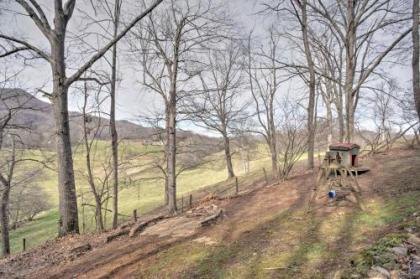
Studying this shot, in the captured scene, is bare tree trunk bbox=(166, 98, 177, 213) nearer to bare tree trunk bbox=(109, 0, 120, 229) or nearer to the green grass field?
bare tree trunk bbox=(109, 0, 120, 229)

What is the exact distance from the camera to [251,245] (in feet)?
18.5

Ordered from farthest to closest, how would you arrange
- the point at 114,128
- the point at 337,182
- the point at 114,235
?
1. the point at 114,128
2. the point at 337,182
3. the point at 114,235

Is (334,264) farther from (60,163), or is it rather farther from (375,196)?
(60,163)

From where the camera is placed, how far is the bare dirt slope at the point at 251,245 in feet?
15.3

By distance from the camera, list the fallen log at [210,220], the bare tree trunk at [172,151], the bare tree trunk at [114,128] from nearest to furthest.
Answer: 1. the fallen log at [210,220]
2. the bare tree trunk at [172,151]
3. the bare tree trunk at [114,128]

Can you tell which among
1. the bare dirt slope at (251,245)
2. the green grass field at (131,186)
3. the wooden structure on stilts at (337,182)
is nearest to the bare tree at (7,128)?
the green grass field at (131,186)

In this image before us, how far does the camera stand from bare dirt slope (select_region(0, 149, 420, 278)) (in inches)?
183

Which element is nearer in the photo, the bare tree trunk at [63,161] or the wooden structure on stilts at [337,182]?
the wooden structure on stilts at [337,182]

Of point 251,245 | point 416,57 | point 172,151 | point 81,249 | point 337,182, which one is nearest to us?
point 251,245

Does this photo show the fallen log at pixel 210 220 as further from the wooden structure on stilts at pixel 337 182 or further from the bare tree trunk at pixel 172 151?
the bare tree trunk at pixel 172 151

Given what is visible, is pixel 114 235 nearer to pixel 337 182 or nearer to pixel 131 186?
pixel 337 182

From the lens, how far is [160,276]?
15.7ft

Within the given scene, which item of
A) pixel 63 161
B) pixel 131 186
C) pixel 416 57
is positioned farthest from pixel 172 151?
pixel 131 186

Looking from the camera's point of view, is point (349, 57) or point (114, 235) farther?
point (349, 57)
